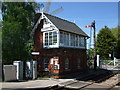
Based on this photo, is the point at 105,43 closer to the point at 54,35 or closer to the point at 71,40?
the point at 71,40

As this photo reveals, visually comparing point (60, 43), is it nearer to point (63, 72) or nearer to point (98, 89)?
point (63, 72)

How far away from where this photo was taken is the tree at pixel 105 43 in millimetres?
44594

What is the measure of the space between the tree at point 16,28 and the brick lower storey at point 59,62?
6.55ft

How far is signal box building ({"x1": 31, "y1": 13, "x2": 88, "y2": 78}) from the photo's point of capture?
16.3m

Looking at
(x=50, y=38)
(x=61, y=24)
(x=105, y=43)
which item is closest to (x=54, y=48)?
(x=50, y=38)

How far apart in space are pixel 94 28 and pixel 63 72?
39.6 ft

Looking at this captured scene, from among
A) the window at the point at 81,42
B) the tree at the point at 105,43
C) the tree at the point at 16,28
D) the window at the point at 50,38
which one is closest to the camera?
the tree at the point at 16,28

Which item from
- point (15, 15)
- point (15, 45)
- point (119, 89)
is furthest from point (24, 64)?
point (119, 89)

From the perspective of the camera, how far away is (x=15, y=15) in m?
18.5

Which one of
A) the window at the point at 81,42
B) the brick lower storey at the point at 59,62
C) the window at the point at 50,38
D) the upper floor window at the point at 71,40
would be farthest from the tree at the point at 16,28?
the window at the point at 81,42

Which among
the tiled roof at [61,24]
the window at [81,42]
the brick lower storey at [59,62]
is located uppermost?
the tiled roof at [61,24]

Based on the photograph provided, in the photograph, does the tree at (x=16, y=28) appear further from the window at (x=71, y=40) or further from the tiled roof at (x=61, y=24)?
the window at (x=71, y=40)

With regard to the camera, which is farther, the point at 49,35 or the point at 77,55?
the point at 77,55

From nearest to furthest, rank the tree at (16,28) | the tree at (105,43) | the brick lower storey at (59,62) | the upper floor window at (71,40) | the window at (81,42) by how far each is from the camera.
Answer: the tree at (16,28), the brick lower storey at (59,62), the upper floor window at (71,40), the window at (81,42), the tree at (105,43)
